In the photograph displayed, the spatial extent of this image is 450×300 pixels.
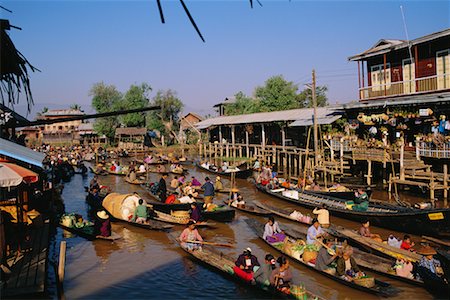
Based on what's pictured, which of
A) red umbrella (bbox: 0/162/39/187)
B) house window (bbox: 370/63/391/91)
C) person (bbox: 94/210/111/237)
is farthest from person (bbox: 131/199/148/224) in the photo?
house window (bbox: 370/63/391/91)

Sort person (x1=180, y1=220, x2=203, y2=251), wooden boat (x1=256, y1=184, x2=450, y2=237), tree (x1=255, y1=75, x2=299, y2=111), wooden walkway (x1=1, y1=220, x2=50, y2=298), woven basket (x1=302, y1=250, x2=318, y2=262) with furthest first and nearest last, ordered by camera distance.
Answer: tree (x1=255, y1=75, x2=299, y2=111) → wooden boat (x1=256, y1=184, x2=450, y2=237) → person (x1=180, y1=220, x2=203, y2=251) → woven basket (x1=302, y1=250, x2=318, y2=262) → wooden walkway (x1=1, y1=220, x2=50, y2=298)

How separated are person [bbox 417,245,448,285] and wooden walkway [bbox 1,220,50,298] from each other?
313 inches

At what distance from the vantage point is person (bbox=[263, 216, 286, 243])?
1299 centimetres

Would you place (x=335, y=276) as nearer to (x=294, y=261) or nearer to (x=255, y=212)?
(x=294, y=261)

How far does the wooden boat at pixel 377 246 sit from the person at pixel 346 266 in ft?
5.64

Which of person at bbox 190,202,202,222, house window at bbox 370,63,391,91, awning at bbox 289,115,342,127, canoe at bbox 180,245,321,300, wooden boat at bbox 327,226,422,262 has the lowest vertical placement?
canoe at bbox 180,245,321,300

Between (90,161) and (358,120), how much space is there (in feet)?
99.4

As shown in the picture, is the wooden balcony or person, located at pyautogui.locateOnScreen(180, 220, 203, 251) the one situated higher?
the wooden balcony

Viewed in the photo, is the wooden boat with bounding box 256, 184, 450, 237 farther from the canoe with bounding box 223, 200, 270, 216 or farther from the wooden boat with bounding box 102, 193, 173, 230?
the wooden boat with bounding box 102, 193, 173, 230

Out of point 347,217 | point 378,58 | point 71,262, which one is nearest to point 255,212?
point 347,217

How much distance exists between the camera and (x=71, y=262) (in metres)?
12.4

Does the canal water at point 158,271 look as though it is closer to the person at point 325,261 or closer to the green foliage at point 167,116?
the person at point 325,261

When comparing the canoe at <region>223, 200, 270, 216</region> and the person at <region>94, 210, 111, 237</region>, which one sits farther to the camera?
the canoe at <region>223, 200, 270, 216</region>

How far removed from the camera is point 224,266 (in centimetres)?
1082
